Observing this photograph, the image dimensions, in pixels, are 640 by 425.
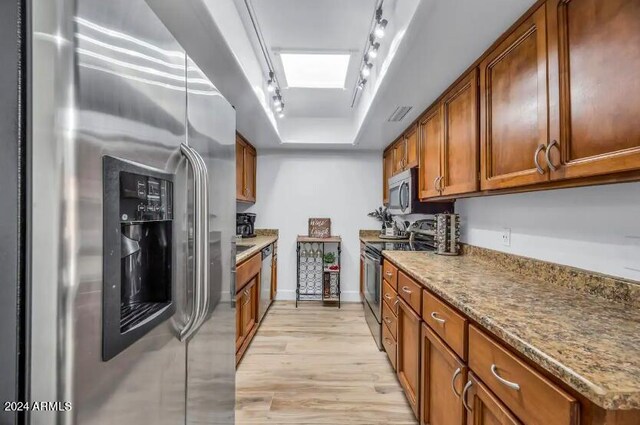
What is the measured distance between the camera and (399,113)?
2.55m

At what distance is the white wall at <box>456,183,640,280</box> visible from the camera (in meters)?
1.11

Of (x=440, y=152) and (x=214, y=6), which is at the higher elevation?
(x=214, y=6)

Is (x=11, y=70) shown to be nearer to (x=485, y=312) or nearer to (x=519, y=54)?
(x=485, y=312)

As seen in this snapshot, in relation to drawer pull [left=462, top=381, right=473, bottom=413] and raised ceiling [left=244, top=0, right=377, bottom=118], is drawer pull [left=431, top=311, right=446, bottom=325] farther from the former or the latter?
raised ceiling [left=244, top=0, right=377, bottom=118]

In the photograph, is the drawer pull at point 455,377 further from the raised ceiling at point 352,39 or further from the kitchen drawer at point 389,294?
the raised ceiling at point 352,39

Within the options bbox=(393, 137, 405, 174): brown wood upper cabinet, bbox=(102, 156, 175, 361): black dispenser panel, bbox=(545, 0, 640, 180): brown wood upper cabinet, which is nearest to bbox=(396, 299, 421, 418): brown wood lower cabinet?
bbox=(545, 0, 640, 180): brown wood upper cabinet

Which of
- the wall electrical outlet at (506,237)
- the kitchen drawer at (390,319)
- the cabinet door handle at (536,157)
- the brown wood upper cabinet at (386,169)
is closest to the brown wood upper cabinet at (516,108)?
the cabinet door handle at (536,157)

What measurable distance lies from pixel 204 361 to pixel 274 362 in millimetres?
1464

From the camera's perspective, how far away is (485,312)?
3.29ft

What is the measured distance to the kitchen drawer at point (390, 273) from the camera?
210 cm

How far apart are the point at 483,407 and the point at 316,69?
8.34ft

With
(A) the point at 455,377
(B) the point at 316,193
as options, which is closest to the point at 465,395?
(A) the point at 455,377

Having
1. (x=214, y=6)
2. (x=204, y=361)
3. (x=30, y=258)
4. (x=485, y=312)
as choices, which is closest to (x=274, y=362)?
(x=204, y=361)

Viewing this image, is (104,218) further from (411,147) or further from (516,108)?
(411,147)
